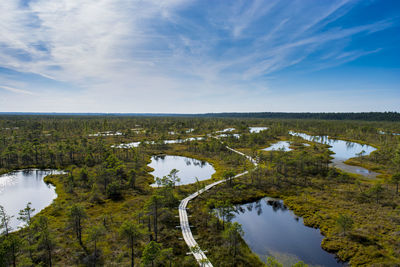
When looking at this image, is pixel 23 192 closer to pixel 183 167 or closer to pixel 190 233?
pixel 183 167

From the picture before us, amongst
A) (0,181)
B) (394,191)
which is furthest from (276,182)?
(0,181)

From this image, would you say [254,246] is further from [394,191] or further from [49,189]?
[49,189]

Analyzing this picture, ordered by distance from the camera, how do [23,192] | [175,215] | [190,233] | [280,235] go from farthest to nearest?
[23,192], [175,215], [280,235], [190,233]

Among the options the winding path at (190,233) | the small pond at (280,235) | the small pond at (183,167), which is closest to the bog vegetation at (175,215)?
the winding path at (190,233)

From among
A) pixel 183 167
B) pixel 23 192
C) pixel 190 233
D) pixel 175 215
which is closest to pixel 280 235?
pixel 190 233

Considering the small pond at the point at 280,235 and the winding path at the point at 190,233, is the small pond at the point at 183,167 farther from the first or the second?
the small pond at the point at 280,235

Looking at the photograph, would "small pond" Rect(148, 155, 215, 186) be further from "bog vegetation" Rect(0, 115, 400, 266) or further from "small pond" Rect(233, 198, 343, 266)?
"small pond" Rect(233, 198, 343, 266)
